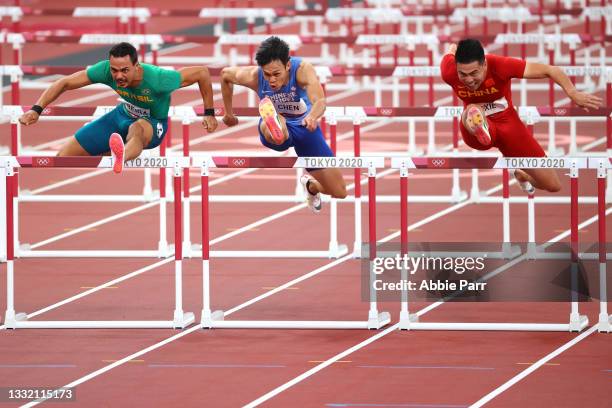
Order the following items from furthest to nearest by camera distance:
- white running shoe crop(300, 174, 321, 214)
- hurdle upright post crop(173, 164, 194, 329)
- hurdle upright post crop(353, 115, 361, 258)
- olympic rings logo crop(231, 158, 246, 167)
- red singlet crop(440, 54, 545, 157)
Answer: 1. hurdle upright post crop(353, 115, 361, 258)
2. white running shoe crop(300, 174, 321, 214)
3. red singlet crop(440, 54, 545, 157)
4. hurdle upright post crop(173, 164, 194, 329)
5. olympic rings logo crop(231, 158, 246, 167)

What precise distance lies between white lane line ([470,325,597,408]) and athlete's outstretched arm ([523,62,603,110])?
4.89 feet

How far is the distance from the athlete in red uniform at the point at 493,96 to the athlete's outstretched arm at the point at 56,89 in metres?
2.43

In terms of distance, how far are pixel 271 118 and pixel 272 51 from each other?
1.87 ft

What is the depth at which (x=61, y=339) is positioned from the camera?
990 centimetres

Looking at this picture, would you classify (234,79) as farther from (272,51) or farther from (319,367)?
(319,367)

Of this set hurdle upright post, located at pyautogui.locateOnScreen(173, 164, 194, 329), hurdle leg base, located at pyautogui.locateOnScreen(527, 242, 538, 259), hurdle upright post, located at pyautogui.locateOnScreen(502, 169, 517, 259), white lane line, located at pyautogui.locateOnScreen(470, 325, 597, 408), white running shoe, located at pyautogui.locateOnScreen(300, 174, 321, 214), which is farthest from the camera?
hurdle leg base, located at pyautogui.locateOnScreen(527, 242, 538, 259)

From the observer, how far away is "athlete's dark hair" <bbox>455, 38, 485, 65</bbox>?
9.94 metres

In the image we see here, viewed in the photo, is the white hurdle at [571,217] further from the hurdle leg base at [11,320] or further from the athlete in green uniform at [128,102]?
the hurdle leg base at [11,320]

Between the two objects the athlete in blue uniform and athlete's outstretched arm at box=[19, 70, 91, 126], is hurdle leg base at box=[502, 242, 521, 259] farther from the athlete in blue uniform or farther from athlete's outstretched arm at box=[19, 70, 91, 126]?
athlete's outstretched arm at box=[19, 70, 91, 126]

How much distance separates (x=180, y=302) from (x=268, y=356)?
0.94m

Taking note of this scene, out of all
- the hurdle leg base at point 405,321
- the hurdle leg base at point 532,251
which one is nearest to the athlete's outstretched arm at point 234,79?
the hurdle leg base at point 405,321

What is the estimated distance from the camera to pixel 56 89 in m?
10.0

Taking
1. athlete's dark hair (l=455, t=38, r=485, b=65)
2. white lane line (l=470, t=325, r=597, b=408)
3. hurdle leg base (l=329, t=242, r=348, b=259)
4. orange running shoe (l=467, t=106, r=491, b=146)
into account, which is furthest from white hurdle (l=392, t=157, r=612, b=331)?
hurdle leg base (l=329, t=242, r=348, b=259)

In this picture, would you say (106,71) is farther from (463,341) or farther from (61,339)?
(463,341)
